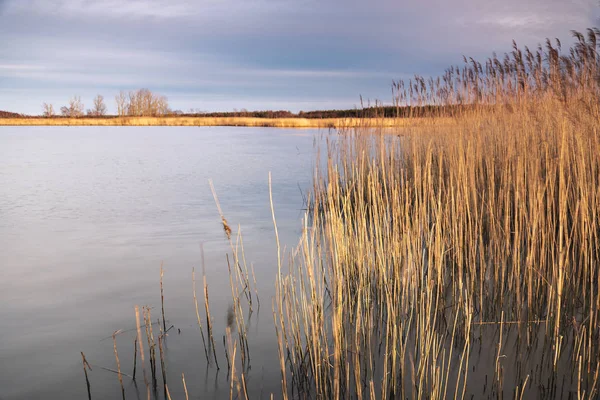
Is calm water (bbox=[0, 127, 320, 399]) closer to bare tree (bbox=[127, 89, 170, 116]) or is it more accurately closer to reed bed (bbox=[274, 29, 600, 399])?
reed bed (bbox=[274, 29, 600, 399])

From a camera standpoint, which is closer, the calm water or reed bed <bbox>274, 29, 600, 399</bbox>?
reed bed <bbox>274, 29, 600, 399</bbox>

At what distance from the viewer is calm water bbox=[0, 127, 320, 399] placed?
2.59 metres

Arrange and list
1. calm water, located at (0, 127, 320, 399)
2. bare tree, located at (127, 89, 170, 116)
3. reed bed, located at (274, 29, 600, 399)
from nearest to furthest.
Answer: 1. reed bed, located at (274, 29, 600, 399)
2. calm water, located at (0, 127, 320, 399)
3. bare tree, located at (127, 89, 170, 116)

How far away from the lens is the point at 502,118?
5426mm

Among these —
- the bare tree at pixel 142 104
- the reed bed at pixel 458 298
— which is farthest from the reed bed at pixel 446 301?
the bare tree at pixel 142 104

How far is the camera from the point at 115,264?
4.57 meters

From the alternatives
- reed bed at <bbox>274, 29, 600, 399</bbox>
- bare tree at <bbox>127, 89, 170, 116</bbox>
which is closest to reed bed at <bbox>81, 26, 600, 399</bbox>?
reed bed at <bbox>274, 29, 600, 399</bbox>

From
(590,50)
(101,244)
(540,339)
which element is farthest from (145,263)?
(590,50)

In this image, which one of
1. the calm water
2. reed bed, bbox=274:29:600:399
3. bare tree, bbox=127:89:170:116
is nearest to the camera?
reed bed, bbox=274:29:600:399

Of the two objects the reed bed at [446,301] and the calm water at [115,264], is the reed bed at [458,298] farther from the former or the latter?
the calm water at [115,264]

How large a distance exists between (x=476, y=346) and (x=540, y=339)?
13.8 inches

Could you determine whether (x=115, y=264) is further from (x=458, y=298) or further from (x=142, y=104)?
(x=142, y=104)

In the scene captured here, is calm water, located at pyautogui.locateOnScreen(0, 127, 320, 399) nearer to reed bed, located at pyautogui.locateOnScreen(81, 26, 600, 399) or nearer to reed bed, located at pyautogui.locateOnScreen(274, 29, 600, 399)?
reed bed, located at pyautogui.locateOnScreen(81, 26, 600, 399)

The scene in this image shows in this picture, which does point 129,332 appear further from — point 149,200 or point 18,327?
point 149,200
